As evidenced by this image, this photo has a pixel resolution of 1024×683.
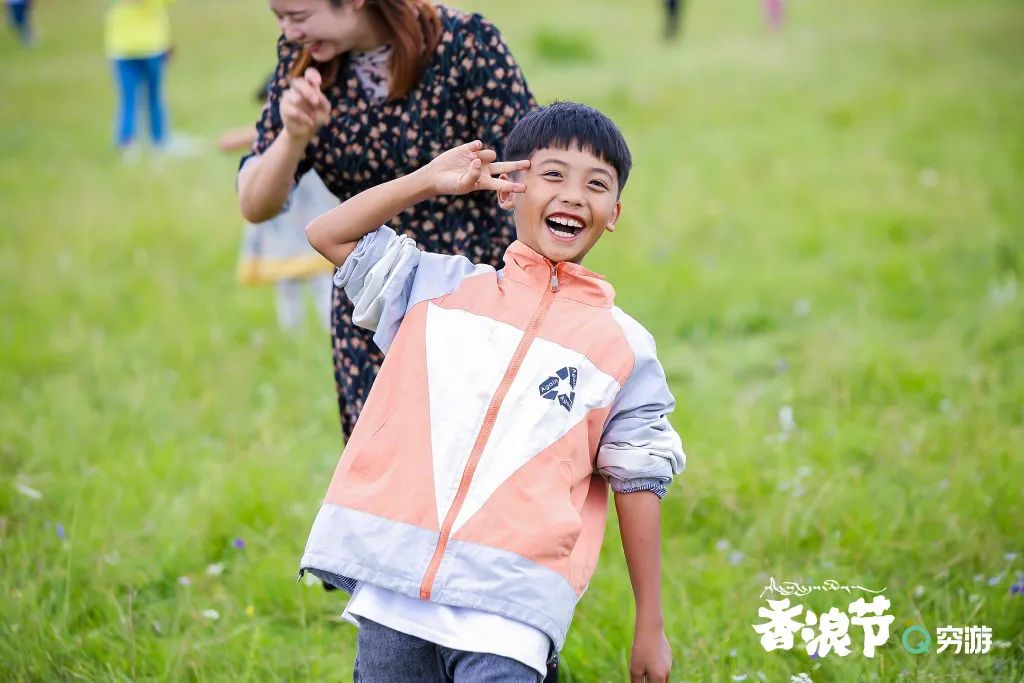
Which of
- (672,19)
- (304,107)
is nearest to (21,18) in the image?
(672,19)

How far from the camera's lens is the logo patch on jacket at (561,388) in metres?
2.02

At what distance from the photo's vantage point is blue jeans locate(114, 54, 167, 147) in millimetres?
9703

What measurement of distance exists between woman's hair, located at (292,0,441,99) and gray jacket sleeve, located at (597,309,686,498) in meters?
0.92

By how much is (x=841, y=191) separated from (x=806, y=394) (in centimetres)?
305

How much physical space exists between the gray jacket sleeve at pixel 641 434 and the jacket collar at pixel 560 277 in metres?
0.08

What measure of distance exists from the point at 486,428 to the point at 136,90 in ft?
29.0

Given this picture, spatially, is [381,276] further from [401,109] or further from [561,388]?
[401,109]

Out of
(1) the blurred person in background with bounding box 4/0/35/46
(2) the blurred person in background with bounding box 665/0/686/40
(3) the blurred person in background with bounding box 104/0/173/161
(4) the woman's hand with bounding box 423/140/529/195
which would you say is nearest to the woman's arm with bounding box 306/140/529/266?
(4) the woman's hand with bounding box 423/140/529/195

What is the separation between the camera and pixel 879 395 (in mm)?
4426

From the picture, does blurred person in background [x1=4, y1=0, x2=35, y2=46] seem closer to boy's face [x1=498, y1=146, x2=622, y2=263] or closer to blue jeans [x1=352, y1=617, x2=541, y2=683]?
boy's face [x1=498, y1=146, x2=622, y2=263]

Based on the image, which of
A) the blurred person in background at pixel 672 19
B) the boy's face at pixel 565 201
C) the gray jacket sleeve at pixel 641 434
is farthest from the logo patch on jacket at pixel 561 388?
the blurred person in background at pixel 672 19

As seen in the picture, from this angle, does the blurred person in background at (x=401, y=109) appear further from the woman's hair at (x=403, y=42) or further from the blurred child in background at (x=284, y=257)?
the blurred child in background at (x=284, y=257)

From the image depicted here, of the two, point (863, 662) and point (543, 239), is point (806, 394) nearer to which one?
point (863, 662)

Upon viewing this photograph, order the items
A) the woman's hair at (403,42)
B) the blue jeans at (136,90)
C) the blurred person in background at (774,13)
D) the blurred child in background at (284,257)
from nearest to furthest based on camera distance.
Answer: the woman's hair at (403,42)
the blurred child in background at (284,257)
the blue jeans at (136,90)
the blurred person in background at (774,13)
